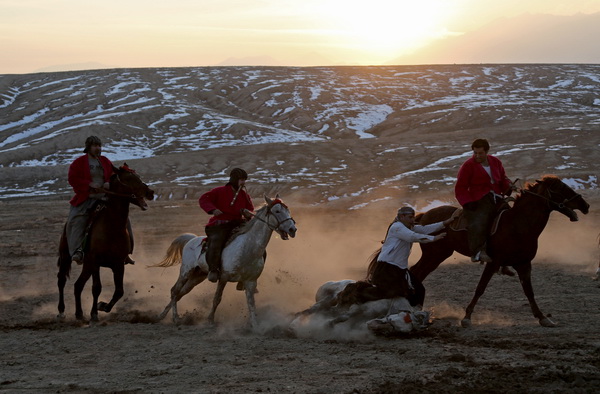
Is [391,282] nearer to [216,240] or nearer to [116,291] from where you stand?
[216,240]

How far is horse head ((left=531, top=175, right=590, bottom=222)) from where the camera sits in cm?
1318

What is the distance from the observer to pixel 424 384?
29.1 ft

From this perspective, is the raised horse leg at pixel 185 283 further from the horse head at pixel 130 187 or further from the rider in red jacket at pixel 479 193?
the rider in red jacket at pixel 479 193

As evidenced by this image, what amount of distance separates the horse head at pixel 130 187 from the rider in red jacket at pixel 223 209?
3.59ft

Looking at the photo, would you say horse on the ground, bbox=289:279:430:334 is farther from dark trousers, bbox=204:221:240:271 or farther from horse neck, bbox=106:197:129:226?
horse neck, bbox=106:197:129:226

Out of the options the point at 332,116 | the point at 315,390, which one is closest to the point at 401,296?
the point at 315,390

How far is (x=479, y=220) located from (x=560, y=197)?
1476 mm

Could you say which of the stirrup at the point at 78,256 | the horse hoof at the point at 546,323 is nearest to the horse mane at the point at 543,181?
the horse hoof at the point at 546,323

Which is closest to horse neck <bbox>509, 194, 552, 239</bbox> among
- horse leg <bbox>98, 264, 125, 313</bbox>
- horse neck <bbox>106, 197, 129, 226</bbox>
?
horse neck <bbox>106, 197, 129, 226</bbox>

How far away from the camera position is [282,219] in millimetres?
12852

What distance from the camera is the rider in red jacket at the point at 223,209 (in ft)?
45.2

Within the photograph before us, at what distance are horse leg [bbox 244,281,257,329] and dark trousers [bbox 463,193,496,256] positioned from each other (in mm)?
3985

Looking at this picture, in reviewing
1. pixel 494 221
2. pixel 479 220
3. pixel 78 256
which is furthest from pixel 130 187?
pixel 494 221

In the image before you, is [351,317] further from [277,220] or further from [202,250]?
[202,250]
